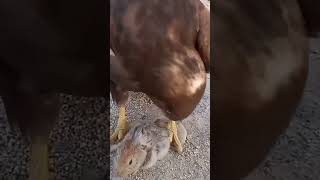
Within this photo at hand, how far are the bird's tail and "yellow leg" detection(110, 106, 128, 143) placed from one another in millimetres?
99

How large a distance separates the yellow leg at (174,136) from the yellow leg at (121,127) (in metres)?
0.05

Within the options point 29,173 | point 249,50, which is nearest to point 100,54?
point 249,50

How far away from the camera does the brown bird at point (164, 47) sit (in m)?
0.49

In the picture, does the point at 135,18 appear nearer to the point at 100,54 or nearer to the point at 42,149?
the point at 100,54

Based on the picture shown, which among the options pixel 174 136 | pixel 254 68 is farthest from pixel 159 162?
pixel 254 68

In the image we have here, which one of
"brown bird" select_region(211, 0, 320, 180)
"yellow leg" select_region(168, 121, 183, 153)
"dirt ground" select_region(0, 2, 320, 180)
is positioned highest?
"brown bird" select_region(211, 0, 320, 180)

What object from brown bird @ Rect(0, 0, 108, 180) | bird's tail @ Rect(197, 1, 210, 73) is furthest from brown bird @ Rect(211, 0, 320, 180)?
brown bird @ Rect(0, 0, 108, 180)

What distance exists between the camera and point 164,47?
1.62 ft

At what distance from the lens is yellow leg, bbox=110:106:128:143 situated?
521 mm

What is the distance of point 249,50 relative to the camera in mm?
504

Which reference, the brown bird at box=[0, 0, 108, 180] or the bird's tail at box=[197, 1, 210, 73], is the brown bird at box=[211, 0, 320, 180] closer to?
the bird's tail at box=[197, 1, 210, 73]

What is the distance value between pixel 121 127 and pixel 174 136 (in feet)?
0.19

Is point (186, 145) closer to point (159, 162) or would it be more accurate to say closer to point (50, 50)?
point (159, 162)

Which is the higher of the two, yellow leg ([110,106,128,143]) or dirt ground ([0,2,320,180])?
yellow leg ([110,106,128,143])
